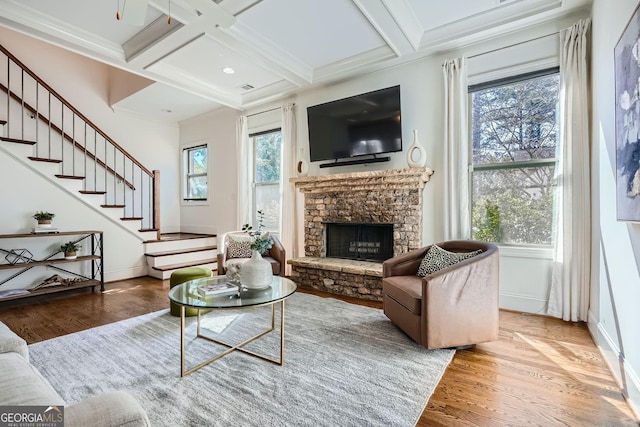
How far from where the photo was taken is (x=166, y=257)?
5188 mm

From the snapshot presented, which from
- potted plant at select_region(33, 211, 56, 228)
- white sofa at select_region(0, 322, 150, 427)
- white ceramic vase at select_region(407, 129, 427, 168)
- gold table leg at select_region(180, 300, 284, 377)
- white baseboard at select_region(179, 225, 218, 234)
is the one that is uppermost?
white ceramic vase at select_region(407, 129, 427, 168)

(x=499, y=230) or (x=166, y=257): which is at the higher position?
(x=499, y=230)

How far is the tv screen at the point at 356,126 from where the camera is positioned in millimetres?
3955

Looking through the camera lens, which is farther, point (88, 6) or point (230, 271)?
point (88, 6)

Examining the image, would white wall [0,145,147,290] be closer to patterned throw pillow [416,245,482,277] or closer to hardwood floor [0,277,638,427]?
hardwood floor [0,277,638,427]

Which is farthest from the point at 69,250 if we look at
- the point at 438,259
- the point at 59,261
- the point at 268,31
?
the point at 438,259

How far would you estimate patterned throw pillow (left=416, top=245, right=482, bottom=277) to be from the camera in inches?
109

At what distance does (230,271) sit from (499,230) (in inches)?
114

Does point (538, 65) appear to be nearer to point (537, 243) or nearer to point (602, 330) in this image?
point (537, 243)

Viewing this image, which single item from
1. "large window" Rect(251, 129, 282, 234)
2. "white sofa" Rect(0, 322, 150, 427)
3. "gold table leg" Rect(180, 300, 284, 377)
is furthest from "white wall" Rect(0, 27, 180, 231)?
"white sofa" Rect(0, 322, 150, 427)

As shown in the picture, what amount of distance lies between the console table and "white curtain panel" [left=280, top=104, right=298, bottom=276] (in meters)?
2.61

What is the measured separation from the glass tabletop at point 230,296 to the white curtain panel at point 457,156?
6.95 ft

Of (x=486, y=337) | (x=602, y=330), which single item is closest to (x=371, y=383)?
(x=486, y=337)

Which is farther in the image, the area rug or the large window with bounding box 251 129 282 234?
the large window with bounding box 251 129 282 234
